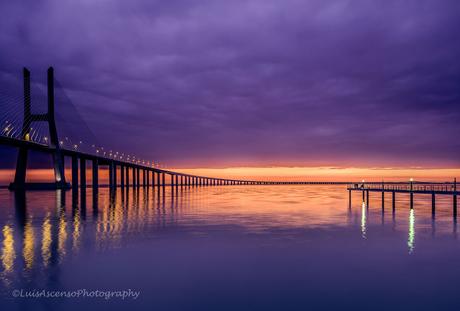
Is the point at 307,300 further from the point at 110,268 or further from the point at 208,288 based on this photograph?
the point at 110,268

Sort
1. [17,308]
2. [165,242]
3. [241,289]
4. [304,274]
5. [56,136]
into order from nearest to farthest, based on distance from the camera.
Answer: [17,308]
[241,289]
[304,274]
[165,242]
[56,136]

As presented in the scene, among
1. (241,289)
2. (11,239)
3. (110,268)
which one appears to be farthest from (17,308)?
(11,239)

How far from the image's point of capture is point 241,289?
15914 mm

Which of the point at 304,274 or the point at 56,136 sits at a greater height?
the point at 56,136

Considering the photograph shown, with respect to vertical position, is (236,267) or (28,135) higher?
(28,135)

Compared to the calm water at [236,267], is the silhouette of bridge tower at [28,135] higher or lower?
higher

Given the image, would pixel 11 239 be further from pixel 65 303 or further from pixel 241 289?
pixel 241 289

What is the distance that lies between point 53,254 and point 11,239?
323 inches

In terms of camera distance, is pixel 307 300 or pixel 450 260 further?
pixel 450 260

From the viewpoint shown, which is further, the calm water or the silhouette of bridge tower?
the silhouette of bridge tower

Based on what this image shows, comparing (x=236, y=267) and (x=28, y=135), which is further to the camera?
(x=28, y=135)

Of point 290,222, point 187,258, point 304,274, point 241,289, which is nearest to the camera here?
point 241,289

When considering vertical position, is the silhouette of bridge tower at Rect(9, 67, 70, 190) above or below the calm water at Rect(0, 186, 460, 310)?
above

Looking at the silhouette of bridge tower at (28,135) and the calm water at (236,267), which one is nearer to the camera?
the calm water at (236,267)
